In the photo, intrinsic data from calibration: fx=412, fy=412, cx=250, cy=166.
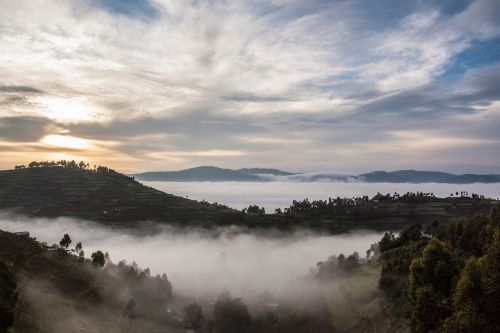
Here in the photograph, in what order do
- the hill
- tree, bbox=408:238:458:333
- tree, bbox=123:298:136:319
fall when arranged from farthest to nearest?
tree, bbox=123:298:136:319 → the hill → tree, bbox=408:238:458:333

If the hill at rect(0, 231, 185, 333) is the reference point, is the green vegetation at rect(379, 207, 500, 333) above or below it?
above

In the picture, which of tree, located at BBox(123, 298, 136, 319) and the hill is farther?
tree, located at BBox(123, 298, 136, 319)

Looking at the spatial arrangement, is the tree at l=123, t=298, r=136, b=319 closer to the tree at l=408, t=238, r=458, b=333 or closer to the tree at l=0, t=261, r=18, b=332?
the tree at l=0, t=261, r=18, b=332

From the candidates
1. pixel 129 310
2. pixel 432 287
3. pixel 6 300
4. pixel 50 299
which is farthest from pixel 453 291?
pixel 129 310

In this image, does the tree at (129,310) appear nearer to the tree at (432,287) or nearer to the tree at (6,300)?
the tree at (6,300)

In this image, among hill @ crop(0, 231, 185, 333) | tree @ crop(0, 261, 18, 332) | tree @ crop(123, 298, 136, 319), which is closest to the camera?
tree @ crop(0, 261, 18, 332)

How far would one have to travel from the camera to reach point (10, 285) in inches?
4909

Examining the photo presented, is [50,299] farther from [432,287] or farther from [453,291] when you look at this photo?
[453,291]

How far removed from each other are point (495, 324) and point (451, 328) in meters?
7.21

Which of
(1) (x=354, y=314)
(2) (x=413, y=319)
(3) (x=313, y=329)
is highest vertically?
(2) (x=413, y=319)

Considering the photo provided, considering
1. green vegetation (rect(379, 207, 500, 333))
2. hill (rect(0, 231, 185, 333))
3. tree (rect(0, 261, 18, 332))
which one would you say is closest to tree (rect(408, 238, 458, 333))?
green vegetation (rect(379, 207, 500, 333))

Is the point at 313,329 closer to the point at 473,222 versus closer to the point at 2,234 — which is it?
the point at 473,222

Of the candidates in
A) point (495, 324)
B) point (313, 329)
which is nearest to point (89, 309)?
point (313, 329)

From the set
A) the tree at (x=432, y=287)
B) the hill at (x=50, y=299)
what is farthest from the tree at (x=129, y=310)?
the tree at (x=432, y=287)
